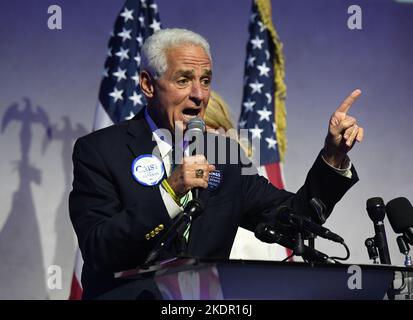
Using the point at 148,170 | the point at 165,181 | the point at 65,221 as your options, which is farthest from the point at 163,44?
the point at 65,221

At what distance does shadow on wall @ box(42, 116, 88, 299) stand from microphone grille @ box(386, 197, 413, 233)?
117 inches

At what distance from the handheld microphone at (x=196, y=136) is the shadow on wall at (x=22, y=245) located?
121 inches

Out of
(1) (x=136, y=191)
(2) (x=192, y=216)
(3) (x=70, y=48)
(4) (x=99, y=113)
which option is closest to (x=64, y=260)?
(4) (x=99, y=113)

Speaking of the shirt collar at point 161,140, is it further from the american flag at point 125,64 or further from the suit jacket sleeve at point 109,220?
the american flag at point 125,64

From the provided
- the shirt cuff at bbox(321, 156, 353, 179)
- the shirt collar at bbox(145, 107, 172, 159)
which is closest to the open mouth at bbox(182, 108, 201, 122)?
the shirt collar at bbox(145, 107, 172, 159)

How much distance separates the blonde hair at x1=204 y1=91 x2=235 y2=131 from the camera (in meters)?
5.05

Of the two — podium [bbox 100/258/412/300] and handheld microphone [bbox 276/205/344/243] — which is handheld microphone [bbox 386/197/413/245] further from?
podium [bbox 100/258/412/300]

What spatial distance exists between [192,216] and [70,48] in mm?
3612

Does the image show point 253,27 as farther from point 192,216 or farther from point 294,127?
point 192,216

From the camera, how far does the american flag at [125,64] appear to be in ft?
18.7

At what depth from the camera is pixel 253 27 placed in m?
6.07

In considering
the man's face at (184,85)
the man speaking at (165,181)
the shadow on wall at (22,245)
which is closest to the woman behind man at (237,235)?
the shadow on wall at (22,245)
